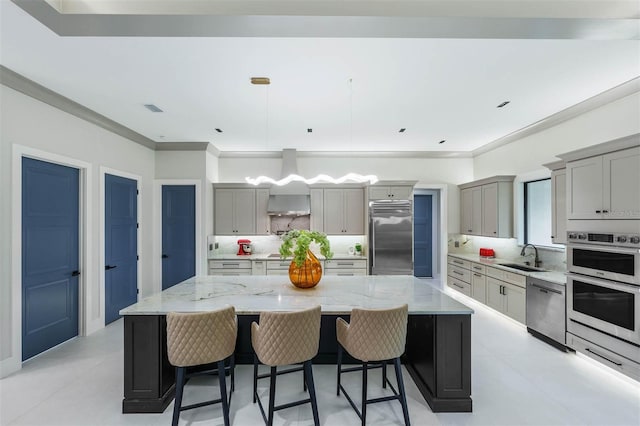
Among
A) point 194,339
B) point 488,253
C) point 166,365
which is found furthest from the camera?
point 488,253

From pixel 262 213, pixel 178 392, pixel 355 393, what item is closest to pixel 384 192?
pixel 262 213

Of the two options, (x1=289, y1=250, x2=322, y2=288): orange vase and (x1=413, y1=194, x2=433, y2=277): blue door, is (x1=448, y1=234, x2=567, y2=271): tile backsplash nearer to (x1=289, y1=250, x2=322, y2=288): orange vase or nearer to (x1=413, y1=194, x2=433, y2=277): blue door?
(x1=413, y1=194, x2=433, y2=277): blue door

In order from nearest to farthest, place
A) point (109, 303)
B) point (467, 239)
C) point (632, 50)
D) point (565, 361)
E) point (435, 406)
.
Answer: point (435, 406), point (632, 50), point (565, 361), point (109, 303), point (467, 239)

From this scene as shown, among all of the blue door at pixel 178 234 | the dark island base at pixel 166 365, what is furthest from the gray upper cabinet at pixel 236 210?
the dark island base at pixel 166 365

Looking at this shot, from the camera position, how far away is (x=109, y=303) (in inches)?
159

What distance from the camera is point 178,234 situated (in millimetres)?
5113

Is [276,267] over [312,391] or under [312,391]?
over

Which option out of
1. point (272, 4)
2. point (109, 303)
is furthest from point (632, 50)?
point (109, 303)

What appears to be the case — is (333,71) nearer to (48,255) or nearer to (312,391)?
(312,391)

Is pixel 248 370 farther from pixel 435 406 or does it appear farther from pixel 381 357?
pixel 435 406

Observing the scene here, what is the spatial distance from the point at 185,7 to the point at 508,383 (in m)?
4.04

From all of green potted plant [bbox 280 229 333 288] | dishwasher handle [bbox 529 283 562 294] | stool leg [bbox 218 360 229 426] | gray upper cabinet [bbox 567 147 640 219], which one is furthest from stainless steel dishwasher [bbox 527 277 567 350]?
stool leg [bbox 218 360 229 426]

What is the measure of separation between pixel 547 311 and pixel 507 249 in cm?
173

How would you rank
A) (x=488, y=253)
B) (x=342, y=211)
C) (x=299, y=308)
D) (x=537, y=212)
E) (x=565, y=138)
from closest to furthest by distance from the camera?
(x=299, y=308), (x=565, y=138), (x=537, y=212), (x=488, y=253), (x=342, y=211)
